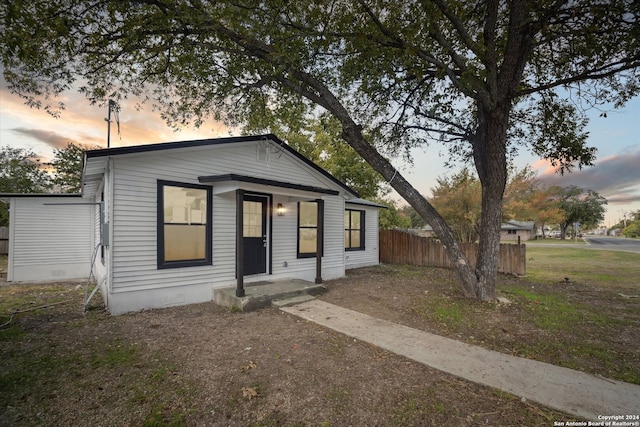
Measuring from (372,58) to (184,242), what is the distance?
6.12m

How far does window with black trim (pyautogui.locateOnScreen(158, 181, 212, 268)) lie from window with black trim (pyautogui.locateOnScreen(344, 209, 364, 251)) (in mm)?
6256

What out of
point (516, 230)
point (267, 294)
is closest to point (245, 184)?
point (267, 294)

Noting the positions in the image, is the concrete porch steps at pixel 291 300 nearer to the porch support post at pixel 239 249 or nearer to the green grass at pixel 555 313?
the porch support post at pixel 239 249

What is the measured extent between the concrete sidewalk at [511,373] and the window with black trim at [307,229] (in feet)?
12.5

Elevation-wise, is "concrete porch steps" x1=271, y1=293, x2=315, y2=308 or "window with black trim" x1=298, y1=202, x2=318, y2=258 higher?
"window with black trim" x1=298, y1=202, x2=318, y2=258

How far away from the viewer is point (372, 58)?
6.85m

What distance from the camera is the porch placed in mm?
5871

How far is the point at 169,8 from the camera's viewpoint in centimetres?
547

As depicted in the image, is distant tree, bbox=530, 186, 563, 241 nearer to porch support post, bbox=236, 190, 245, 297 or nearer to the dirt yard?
the dirt yard

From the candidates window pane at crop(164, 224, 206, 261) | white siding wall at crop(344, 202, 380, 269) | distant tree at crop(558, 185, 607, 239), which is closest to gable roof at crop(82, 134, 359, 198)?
window pane at crop(164, 224, 206, 261)

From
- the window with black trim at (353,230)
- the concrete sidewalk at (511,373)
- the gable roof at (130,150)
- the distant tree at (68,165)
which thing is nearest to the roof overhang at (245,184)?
the gable roof at (130,150)

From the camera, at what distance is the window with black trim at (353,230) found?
11.7 metres

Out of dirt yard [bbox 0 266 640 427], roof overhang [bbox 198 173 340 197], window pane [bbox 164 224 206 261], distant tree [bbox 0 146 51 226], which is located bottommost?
dirt yard [bbox 0 266 640 427]

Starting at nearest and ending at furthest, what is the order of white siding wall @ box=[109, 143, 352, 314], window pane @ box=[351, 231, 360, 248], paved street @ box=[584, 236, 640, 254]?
white siding wall @ box=[109, 143, 352, 314], window pane @ box=[351, 231, 360, 248], paved street @ box=[584, 236, 640, 254]
